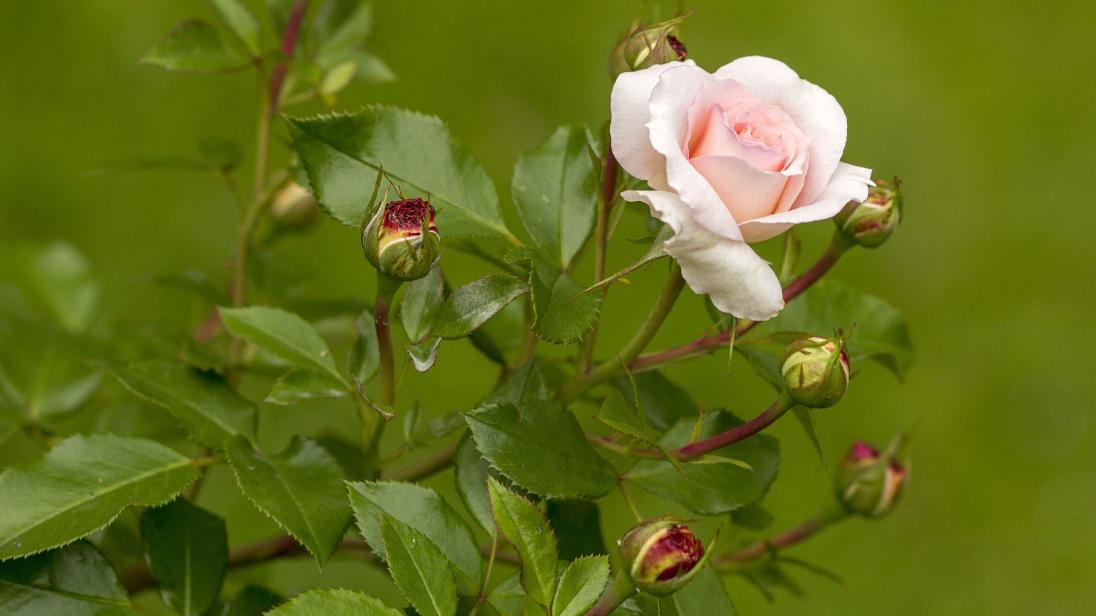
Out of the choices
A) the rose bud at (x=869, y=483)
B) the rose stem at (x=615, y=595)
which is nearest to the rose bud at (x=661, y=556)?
the rose stem at (x=615, y=595)

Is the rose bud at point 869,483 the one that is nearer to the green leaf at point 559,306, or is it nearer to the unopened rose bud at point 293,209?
the green leaf at point 559,306

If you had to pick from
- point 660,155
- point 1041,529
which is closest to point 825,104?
point 660,155

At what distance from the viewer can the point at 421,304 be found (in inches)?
23.4

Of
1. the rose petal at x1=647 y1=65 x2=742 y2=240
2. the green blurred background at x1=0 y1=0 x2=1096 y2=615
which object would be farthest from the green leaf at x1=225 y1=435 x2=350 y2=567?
the green blurred background at x1=0 y1=0 x2=1096 y2=615

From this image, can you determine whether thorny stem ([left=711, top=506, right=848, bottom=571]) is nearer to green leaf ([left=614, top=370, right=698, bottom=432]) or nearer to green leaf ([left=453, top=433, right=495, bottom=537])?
green leaf ([left=614, top=370, right=698, bottom=432])

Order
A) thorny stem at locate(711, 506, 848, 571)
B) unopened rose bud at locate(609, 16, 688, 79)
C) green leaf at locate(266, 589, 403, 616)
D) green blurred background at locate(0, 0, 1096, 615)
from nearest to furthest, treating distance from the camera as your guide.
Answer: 1. green leaf at locate(266, 589, 403, 616)
2. unopened rose bud at locate(609, 16, 688, 79)
3. thorny stem at locate(711, 506, 848, 571)
4. green blurred background at locate(0, 0, 1096, 615)

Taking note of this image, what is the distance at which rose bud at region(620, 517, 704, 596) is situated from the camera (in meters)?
0.50

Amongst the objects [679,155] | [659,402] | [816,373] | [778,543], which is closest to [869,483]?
[778,543]

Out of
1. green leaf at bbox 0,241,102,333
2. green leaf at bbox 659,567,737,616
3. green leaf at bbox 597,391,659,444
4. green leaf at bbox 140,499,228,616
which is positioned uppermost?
green leaf at bbox 597,391,659,444

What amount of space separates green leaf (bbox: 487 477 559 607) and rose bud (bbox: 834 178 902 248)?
0.23 m

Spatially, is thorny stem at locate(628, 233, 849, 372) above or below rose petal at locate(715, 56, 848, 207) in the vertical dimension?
below

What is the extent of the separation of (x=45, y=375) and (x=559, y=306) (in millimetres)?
509

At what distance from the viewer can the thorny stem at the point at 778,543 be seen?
32.3 inches

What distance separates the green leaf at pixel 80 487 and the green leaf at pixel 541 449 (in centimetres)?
18
